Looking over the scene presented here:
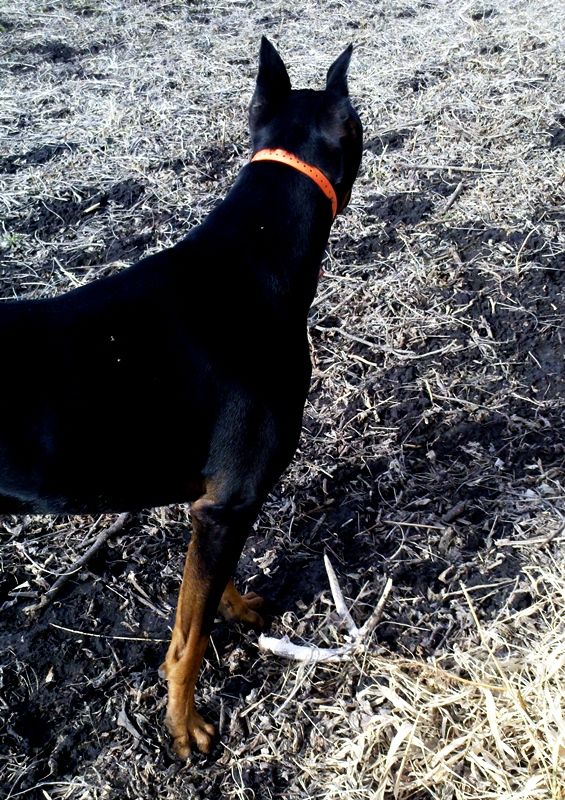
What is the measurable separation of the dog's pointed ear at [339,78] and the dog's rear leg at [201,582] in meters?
1.65

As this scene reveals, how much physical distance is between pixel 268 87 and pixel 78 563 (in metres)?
2.23

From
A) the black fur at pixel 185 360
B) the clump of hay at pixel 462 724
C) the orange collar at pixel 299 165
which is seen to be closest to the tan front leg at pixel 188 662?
the black fur at pixel 185 360

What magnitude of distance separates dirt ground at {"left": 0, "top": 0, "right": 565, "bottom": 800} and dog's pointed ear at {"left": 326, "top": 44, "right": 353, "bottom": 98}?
1700 millimetres

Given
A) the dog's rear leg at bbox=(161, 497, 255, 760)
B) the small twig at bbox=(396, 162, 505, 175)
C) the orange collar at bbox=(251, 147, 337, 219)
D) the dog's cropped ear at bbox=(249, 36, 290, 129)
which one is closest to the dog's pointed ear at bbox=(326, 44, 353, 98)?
the dog's cropped ear at bbox=(249, 36, 290, 129)

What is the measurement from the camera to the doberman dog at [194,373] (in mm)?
2311

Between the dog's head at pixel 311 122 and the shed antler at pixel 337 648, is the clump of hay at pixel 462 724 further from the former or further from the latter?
the dog's head at pixel 311 122

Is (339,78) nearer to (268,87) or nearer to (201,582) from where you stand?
(268,87)

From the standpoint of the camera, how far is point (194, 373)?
8.04 ft

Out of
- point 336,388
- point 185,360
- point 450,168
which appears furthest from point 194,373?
point 450,168

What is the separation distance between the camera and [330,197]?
9.14 feet

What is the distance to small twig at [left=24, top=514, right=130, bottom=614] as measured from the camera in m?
3.15

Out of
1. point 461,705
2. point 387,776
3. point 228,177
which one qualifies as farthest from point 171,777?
point 228,177

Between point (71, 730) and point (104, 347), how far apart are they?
1.51 metres

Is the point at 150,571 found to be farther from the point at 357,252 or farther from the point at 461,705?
the point at 357,252
